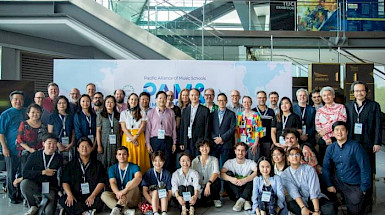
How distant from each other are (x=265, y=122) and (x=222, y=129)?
2.05 ft

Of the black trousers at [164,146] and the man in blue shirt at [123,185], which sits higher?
the black trousers at [164,146]

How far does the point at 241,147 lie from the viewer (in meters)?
4.88

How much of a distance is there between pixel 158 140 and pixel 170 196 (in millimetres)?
784

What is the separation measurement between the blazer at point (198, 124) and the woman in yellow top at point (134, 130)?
541 millimetres

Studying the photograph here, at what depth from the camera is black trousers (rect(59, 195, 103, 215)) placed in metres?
Result: 4.44

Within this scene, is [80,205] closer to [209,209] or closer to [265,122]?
[209,209]

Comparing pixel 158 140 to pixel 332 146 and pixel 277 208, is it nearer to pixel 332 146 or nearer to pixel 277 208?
pixel 277 208

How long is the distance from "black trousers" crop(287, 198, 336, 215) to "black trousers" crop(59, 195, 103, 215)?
2.25m

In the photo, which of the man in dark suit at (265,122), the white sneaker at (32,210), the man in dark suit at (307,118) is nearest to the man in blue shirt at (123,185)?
the white sneaker at (32,210)

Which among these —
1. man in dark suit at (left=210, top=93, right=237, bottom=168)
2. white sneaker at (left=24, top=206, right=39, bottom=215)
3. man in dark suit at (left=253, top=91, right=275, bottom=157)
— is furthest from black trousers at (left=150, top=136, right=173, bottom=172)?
white sneaker at (left=24, top=206, right=39, bottom=215)

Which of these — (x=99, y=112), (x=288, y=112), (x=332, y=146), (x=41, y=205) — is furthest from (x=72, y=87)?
(x=332, y=146)

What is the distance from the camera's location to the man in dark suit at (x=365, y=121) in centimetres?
464

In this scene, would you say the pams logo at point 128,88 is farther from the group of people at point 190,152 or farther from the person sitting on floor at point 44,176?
the person sitting on floor at point 44,176

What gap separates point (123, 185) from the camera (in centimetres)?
468
